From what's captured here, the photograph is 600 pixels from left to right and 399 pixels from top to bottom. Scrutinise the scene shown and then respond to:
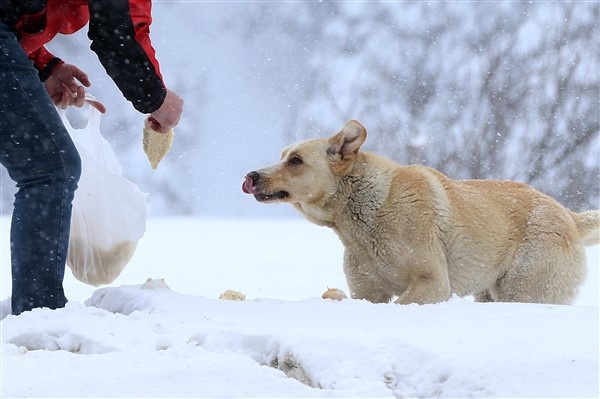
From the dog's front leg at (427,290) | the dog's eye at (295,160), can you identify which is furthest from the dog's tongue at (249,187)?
the dog's front leg at (427,290)

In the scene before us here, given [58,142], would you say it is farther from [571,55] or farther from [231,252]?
[571,55]

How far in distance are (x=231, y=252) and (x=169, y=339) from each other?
5663 millimetres

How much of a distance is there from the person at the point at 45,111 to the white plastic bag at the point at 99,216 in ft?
2.92

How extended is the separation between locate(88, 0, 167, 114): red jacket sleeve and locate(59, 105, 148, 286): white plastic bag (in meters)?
1.04

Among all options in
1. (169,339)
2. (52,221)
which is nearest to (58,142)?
(52,221)

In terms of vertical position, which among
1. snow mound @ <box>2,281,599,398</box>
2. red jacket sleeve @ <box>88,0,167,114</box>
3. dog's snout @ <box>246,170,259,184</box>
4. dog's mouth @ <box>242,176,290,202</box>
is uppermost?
red jacket sleeve @ <box>88,0,167,114</box>

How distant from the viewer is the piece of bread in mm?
3320

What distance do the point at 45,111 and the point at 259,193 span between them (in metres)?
1.54

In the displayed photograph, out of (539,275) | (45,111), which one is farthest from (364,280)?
(45,111)

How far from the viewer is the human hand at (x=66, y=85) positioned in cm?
325

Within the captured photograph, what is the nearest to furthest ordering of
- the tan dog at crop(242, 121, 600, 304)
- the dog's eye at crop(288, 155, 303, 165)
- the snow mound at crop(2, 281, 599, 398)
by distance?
the snow mound at crop(2, 281, 599, 398) < the tan dog at crop(242, 121, 600, 304) < the dog's eye at crop(288, 155, 303, 165)

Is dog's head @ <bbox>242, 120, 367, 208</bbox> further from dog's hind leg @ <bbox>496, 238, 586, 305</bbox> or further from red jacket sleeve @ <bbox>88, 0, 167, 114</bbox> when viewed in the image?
red jacket sleeve @ <bbox>88, 0, 167, 114</bbox>

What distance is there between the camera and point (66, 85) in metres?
3.28

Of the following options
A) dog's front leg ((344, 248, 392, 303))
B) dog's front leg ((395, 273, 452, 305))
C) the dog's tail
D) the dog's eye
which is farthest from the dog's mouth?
the dog's tail
